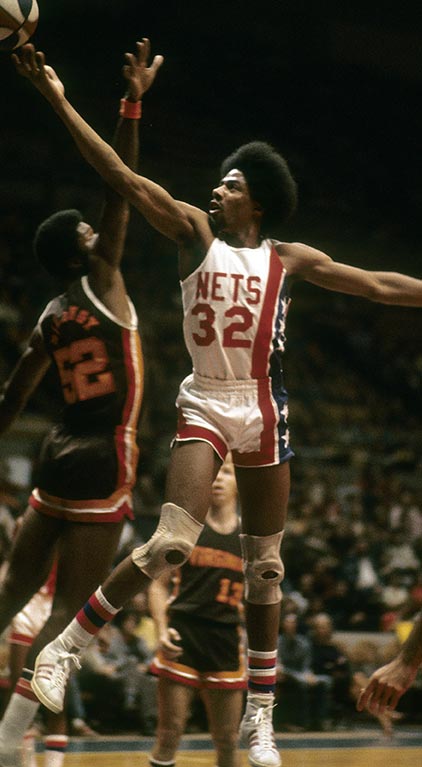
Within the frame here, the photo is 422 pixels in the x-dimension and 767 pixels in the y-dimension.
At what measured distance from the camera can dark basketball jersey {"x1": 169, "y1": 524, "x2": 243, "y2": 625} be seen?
6.16 metres

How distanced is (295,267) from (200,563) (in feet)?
6.76

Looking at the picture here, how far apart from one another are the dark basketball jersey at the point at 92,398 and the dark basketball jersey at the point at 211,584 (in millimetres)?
1114

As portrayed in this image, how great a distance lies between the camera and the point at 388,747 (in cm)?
959

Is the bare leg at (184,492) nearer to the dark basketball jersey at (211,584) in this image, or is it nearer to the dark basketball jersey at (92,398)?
the dark basketball jersey at (92,398)

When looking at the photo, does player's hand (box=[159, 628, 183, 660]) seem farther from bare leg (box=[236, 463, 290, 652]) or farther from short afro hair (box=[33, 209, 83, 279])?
short afro hair (box=[33, 209, 83, 279])

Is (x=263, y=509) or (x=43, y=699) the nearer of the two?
(x=43, y=699)

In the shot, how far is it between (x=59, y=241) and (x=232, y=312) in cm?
114

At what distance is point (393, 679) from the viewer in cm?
357

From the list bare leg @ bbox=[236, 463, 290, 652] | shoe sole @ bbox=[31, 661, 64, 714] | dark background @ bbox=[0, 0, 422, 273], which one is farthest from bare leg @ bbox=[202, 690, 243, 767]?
dark background @ bbox=[0, 0, 422, 273]

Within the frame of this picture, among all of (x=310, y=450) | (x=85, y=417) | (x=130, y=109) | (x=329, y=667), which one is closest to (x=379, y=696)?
(x=85, y=417)

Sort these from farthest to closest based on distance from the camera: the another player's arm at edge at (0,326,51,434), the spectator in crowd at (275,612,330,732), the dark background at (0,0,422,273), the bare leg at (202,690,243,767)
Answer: the dark background at (0,0,422,273), the spectator in crowd at (275,612,330,732), the bare leg at (202,690,243,767), the another player's arm at edge at (0,326,51,434)

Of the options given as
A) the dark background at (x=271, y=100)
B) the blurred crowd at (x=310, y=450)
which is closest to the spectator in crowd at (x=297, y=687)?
the blurred crowd at (x=310, y=450)

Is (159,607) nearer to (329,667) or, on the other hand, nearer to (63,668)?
(63,668)

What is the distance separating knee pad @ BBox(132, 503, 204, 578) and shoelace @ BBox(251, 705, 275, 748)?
0.81 meters
